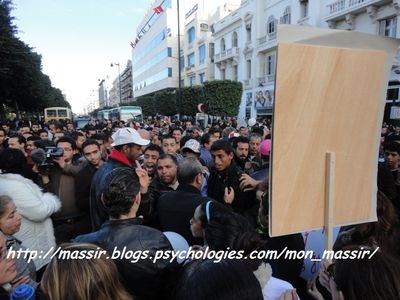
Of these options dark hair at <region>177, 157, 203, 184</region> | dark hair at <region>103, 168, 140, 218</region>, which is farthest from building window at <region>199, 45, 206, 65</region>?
dark hair at <region>103, 168, 140, 218</region>

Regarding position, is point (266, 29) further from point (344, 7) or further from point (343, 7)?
point (344, 7)

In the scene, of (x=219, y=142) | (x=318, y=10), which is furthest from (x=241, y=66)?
(x=219, y=142)

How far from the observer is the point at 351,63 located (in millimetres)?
1595

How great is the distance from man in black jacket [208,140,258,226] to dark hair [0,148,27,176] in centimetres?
192

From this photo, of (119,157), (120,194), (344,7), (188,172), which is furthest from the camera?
(344,7)

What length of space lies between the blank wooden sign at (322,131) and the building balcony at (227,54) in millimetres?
A: 33935

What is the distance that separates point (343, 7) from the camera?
68.3 feet

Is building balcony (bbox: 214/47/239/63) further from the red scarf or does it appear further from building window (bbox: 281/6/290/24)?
the red scarf

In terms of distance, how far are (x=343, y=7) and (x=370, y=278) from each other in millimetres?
23357

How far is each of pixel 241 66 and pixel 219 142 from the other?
31687 mm

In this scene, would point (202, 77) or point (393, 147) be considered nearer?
point (393, 147)

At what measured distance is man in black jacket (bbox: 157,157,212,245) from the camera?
2377 mm

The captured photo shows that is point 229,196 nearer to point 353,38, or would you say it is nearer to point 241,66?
point 353,38

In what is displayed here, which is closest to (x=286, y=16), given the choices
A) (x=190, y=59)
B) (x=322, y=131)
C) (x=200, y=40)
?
(x=200, y=40)
